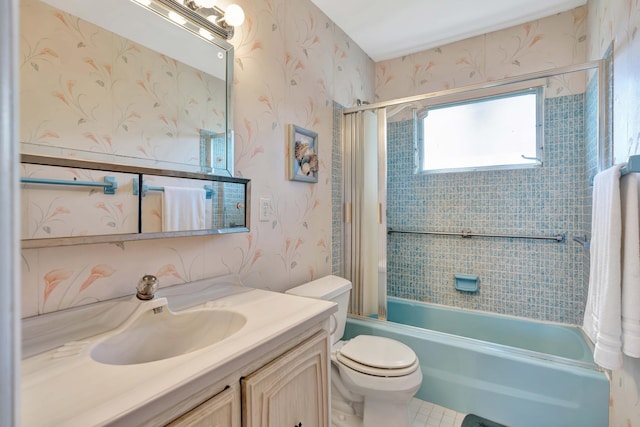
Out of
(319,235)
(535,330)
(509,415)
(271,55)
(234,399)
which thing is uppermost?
(271,55)

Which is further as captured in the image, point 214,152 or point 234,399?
point 214,152

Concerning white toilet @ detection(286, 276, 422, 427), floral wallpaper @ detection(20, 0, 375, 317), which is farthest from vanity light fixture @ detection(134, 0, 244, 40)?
white toilet @ detection(286, 276, 422, 427)

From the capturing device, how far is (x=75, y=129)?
91 centimetres

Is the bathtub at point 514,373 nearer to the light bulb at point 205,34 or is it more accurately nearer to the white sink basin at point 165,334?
the white sink basin at point 165,334

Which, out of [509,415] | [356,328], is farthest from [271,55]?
[509,415]

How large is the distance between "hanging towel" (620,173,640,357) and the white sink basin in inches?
46.0

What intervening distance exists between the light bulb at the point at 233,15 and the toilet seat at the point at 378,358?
1618 mm

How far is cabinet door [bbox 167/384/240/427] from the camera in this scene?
0.64 metres

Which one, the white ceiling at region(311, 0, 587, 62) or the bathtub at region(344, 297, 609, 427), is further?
the white ceiling at region(311, 0, 587, 62)

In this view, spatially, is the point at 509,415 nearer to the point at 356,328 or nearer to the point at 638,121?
the point at 356,328

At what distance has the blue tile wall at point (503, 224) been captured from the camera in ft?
6.95

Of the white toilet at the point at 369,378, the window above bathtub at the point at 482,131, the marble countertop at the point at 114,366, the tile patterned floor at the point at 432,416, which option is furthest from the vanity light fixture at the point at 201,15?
the tile patterned floor at the point at 432,416

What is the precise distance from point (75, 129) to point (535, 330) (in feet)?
9.14

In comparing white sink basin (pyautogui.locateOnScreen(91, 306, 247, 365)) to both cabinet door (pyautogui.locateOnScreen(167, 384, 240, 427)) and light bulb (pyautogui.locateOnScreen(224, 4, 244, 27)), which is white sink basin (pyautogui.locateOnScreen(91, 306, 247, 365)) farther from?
light bulb (pyautogui.locateOnScreen(224, 4, 244, 27))
